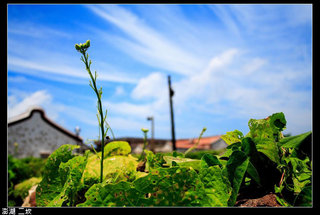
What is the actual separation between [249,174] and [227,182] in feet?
0.49

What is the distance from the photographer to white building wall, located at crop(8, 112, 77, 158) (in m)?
19.3

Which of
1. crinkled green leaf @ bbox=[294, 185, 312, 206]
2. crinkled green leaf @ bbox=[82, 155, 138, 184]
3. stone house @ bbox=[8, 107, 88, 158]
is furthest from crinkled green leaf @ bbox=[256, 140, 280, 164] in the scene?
stone house @ bbox=[8, 107, 88, 158]

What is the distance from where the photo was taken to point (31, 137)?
2003cm

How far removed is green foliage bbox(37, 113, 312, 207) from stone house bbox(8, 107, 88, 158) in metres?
19.8

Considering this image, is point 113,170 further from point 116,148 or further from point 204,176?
point 204,176

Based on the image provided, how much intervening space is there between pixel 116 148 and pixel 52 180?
0.32 metres

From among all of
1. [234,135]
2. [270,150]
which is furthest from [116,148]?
[270,150]

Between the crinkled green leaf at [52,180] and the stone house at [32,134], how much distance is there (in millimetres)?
19803

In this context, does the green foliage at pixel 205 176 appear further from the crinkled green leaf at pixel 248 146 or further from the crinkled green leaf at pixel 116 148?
the crinkled green leaf at pixel 116 148

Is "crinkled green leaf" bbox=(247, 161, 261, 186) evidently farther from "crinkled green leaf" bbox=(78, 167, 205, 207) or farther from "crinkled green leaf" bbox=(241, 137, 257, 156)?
"crinkled green leaf" bbox=(78, 167, 205, 207)

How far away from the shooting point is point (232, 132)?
2.48ft

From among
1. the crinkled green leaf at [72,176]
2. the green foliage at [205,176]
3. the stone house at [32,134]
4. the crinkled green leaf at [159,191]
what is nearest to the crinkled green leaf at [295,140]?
the green foliage at [205,176]
